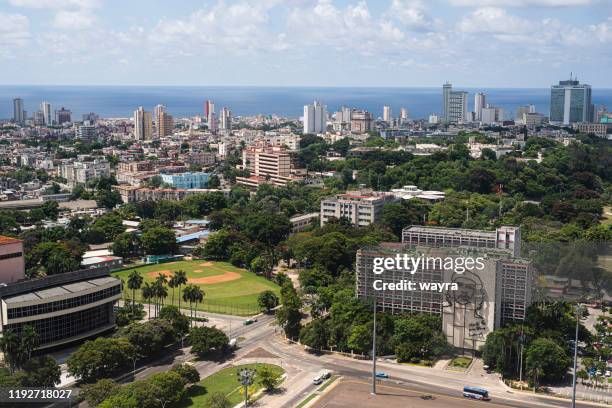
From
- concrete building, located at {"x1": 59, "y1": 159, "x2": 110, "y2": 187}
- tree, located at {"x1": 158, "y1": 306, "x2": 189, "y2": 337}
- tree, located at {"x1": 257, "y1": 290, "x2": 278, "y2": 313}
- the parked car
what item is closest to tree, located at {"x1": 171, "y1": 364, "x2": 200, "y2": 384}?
tree, located at {"x1": 158, "y1": 306, "x2": 189, "y2": 337}

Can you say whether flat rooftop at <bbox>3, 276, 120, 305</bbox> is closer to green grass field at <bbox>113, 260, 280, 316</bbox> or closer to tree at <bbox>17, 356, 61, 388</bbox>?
tree at <bbox>17, 356, 61, 388</bbox>

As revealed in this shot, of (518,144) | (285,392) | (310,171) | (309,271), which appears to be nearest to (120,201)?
(310,171)

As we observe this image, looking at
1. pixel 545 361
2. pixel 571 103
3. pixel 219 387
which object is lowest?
pixel 219 387

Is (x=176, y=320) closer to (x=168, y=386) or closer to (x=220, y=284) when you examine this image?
(x=168, y=386)

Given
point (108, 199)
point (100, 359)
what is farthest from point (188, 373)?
point (108, 199)

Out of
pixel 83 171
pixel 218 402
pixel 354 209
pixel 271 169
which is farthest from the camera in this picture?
pixel 271 169

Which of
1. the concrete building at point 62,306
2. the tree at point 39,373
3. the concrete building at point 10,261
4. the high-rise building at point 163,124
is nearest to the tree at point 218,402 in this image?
the tree at point 39,373

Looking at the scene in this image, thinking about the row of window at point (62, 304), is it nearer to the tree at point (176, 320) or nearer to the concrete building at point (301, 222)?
the tree at point (176, 320)
